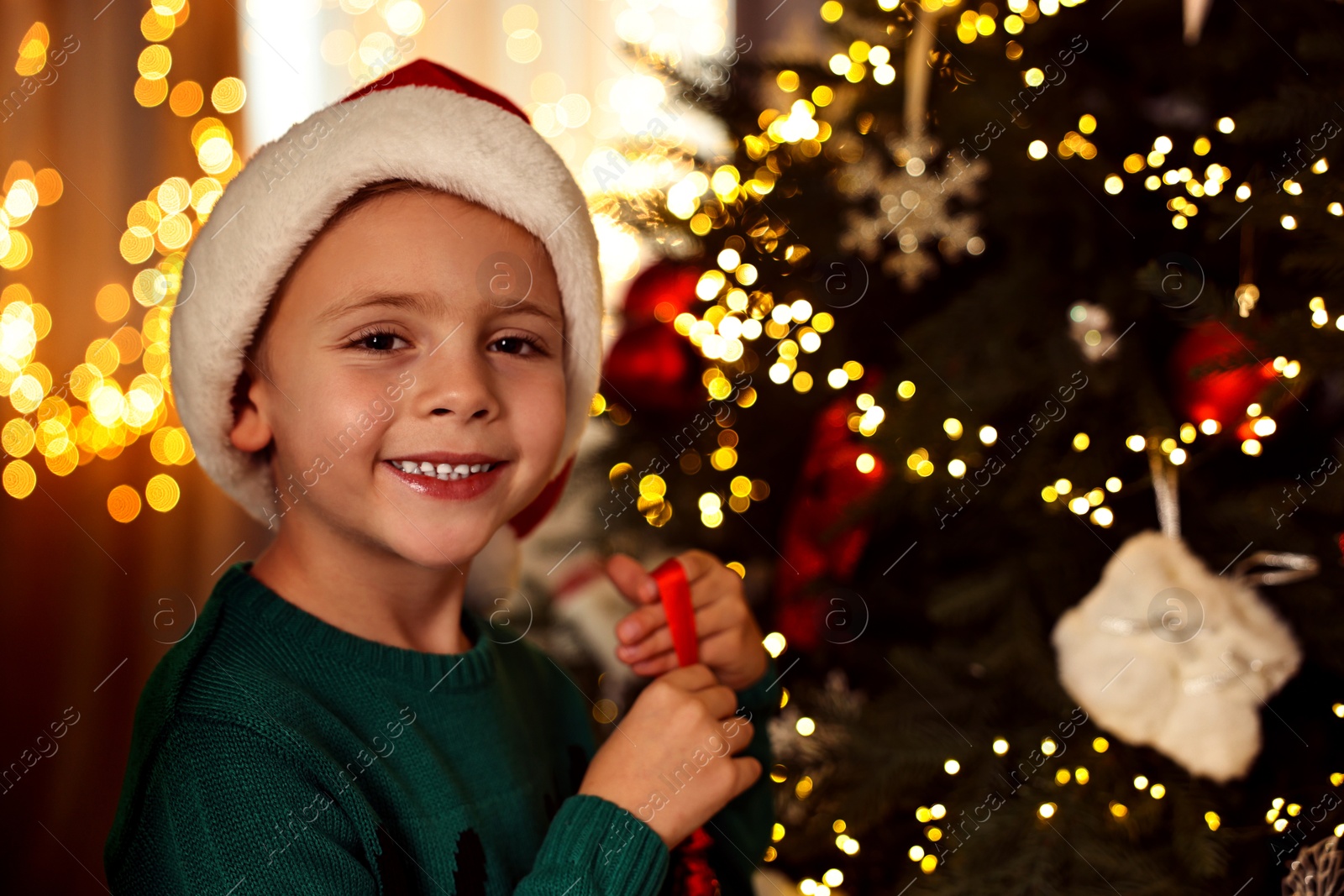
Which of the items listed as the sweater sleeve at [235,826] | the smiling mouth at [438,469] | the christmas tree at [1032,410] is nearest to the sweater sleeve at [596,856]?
the sweater sleeve at [235,826]

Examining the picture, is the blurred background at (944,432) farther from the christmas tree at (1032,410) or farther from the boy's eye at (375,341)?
the boy's eye at (375,341)

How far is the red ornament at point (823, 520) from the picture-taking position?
3.87 ft

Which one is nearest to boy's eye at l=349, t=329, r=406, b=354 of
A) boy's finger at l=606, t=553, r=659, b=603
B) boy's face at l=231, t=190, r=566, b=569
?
boy's face at l=231, t=190, r=566, b=569

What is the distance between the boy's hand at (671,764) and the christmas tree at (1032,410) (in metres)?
0.40

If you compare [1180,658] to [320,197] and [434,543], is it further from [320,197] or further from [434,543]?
[320,197]

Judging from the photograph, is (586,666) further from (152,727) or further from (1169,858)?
(152,727)

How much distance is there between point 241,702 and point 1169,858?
0.89 metres

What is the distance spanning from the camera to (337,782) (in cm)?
61

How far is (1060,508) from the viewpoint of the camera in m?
1.08

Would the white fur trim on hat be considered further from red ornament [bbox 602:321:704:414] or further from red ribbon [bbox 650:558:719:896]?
red ornament [bbox 602:321:704:414]

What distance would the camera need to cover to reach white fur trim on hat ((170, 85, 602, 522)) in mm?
683

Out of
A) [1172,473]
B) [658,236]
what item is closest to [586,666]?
[658,236]

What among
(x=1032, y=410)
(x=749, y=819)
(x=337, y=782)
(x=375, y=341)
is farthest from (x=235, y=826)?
(x=1032, y=410)

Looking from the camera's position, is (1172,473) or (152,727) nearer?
(152,727)
